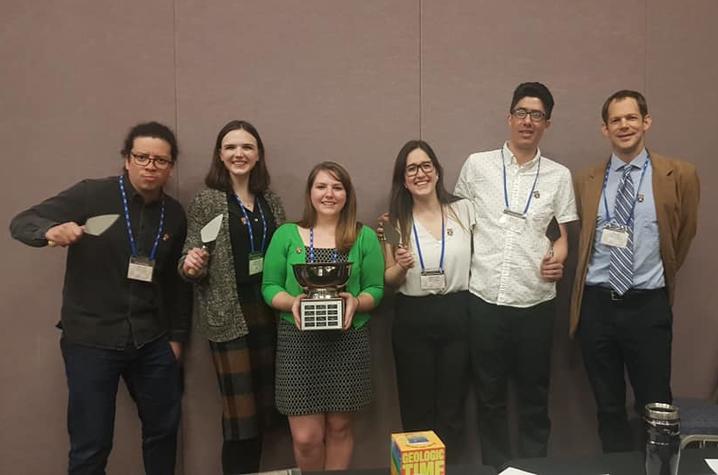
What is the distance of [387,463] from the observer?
278 centimetres

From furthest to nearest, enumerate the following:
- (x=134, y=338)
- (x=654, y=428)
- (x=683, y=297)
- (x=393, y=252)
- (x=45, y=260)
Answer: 1. (x=683, y=297)
2. (x=45, y=260)
3. (x=393, y=252)
4. (x=134, y=338)
5. (x=654, y=428)

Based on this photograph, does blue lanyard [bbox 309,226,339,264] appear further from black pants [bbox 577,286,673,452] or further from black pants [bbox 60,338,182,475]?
black pants [bbox 577,286,673,452]

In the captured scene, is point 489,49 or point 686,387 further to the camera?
point 686,387

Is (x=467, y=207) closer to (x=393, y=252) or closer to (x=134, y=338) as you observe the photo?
(x=393, y=252)

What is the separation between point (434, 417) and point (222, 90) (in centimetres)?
195

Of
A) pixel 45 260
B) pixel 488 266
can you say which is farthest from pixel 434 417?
pixel 45 260

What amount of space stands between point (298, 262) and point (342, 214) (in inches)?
11.6

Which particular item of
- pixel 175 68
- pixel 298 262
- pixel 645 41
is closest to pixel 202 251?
pixel 298 262

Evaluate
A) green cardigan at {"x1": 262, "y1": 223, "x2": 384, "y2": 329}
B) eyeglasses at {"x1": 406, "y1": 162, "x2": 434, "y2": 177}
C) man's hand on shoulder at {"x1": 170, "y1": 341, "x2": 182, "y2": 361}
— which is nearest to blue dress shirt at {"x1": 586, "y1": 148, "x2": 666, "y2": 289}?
eyeglasses at {"x1": 406, "y1": 162, "x2": 434, "y2": 177}

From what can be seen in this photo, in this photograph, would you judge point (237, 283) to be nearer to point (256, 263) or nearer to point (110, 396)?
point (256, 263)

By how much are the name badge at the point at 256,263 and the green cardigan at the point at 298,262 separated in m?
0.08

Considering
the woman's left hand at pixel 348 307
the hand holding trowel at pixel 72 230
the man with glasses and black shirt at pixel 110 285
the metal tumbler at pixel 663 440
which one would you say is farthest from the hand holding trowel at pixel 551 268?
the hand holding trowel at pixel 72 230

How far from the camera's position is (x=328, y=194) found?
220 centimetres

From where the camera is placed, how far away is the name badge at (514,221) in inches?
92.0
